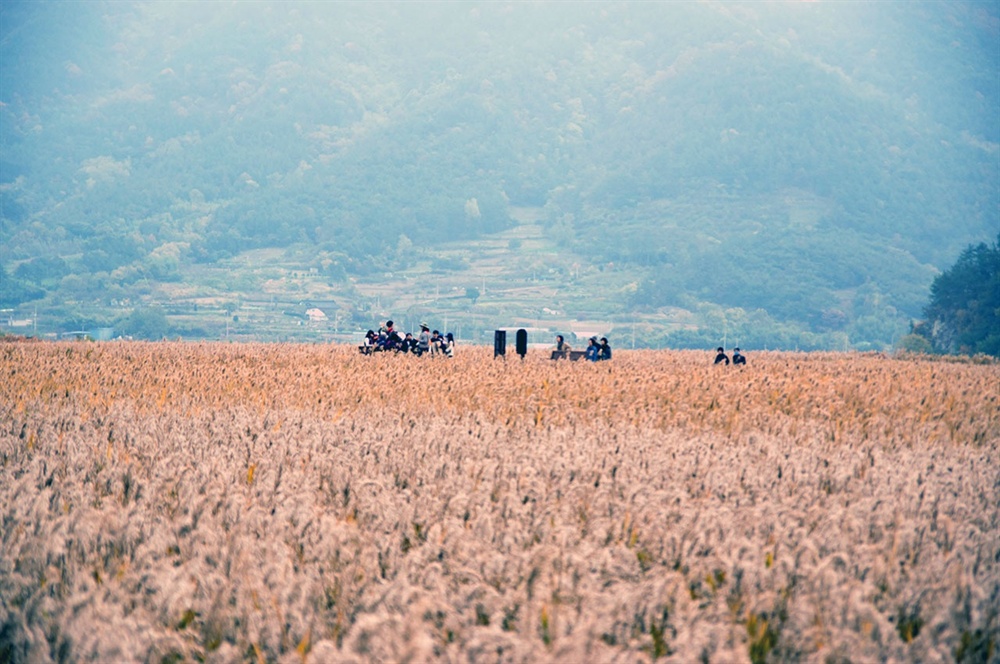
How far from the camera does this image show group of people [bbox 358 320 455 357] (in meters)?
37.7

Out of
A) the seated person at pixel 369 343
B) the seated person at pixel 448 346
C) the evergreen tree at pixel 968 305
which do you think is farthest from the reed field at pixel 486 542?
the evergreen tree at pixel 968 305

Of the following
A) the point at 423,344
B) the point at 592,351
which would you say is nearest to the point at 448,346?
the point at 423,344

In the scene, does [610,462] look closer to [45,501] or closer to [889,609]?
[889,609]

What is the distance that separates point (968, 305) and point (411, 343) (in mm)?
95755

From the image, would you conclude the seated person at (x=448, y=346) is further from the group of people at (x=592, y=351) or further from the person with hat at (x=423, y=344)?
the group of people at (x=592, y=351)

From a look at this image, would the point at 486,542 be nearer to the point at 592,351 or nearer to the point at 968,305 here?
the point at 592,351

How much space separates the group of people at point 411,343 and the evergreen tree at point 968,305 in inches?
3310

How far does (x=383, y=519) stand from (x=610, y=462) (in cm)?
319

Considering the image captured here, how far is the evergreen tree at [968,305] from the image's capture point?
11362cm

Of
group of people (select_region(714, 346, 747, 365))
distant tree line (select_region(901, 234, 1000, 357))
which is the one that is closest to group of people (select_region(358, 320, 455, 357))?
group of people (select_region(714, 346, 747, 365))

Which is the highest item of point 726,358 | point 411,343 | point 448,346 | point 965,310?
point 965,310

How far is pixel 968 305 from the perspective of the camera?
120 m

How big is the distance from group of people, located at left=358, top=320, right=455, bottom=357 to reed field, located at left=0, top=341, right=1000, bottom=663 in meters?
22.9

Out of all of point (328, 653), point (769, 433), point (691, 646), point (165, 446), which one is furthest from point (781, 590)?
point (769, 433)
